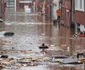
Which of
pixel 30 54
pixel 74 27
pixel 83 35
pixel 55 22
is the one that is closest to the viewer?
pixel 30 54

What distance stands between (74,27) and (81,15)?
179 inches

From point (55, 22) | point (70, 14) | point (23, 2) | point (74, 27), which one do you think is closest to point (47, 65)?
point (74, 27)


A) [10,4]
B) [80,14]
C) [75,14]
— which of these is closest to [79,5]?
[80,14]

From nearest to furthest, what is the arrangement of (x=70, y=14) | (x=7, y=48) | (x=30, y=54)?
(x=30, y=54)
(x=7, y=48)
(x=70, y=14)

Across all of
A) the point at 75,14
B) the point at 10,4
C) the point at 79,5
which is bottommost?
the point at 75,14

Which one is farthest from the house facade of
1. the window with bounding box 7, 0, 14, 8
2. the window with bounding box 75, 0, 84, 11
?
the window with bounding box 7, 0, 14, 8

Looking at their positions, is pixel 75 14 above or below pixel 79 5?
below

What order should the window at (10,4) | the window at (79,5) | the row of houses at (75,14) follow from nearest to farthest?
the row of houses at (75,14)
the window at (79,5)
the window at (10,4)

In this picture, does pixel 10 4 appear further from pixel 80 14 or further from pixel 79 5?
pixel 80 14

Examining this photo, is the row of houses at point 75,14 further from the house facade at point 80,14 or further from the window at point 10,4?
the window at point 10,4

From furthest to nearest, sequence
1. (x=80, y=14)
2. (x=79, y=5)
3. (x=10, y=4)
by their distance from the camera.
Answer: (x=10, y=4)
(x=79, y=5)
(x=80, y=14)

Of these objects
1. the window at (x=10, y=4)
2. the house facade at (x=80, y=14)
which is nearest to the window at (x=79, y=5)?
the house facade at (x=80, y=14)

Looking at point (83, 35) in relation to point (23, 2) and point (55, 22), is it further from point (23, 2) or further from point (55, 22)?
point (23, 2)

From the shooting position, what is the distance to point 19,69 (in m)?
17.6
